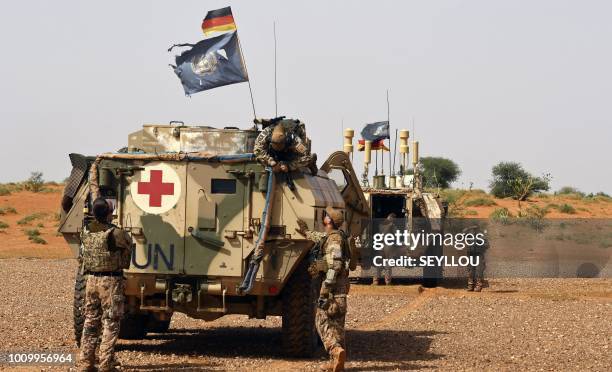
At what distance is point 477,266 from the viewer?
2542cm

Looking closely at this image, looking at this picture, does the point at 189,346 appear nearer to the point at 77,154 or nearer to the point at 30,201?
the point at 77,154

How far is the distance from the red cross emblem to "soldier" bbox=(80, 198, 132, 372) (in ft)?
6.26

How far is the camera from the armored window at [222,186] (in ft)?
42.8

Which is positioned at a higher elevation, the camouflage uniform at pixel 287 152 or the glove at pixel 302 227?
the camouflage uniform at pixel 287 152

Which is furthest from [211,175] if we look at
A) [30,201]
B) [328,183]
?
[30,201]

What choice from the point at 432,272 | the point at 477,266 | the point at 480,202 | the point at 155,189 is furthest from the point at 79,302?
the point at 480,202

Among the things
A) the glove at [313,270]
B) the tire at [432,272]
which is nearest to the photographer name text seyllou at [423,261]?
the tire at [432,272]

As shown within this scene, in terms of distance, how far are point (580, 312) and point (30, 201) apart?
5055 centimetres

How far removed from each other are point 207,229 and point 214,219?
139mm

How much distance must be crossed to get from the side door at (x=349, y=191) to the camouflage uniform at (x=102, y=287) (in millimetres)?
5887

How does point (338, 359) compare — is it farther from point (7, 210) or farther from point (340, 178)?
point (7, 210)

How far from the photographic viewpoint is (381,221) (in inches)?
1029

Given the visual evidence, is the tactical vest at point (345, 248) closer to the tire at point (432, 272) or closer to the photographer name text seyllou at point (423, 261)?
the photographer name text seyllou at point (423, 261)

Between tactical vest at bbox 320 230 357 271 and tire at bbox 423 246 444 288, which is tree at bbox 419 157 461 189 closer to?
tire at bbox 423 246 444 288
